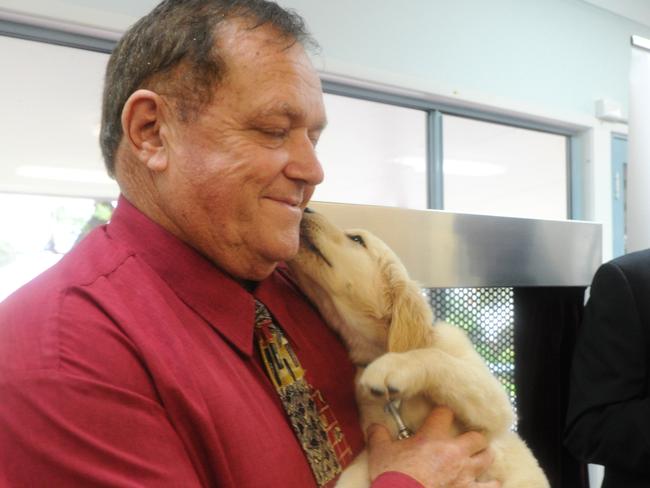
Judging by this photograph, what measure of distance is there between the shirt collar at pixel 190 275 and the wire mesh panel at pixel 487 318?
0.32 meters

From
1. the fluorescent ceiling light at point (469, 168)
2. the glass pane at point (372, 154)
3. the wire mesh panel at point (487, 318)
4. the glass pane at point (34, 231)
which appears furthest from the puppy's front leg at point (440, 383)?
the fluorescent ceiling light at point (469, 168)

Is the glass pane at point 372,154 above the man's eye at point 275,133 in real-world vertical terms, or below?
above

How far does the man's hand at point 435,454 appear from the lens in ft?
2.07

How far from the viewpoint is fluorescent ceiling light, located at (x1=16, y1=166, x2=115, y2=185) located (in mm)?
1589

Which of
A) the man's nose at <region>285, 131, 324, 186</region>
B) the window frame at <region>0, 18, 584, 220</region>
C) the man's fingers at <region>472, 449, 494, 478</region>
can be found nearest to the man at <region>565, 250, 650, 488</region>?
the man's fingers at <region>472, 449, 494, 478</region>

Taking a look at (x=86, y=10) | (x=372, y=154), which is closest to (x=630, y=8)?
(x=372, y=154)

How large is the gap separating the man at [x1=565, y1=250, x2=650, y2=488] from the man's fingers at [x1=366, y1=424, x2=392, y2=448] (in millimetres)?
623

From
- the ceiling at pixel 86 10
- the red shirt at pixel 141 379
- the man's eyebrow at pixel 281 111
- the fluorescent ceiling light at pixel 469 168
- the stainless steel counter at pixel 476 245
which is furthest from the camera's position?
the fluorescent ceiling light at pixel 469 168

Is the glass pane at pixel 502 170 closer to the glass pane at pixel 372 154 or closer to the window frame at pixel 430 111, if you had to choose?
the window frame at pixel 430 111

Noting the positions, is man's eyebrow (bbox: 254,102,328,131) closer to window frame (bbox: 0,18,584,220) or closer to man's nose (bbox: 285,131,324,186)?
man's nose (bbox: 285,131,324,186)

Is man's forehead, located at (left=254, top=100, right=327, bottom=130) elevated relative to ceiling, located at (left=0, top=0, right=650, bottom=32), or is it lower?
lower

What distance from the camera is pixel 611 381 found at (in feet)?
4.00

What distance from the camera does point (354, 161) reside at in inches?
89.7

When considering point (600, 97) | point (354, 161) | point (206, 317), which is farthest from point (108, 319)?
point (600, 97)
